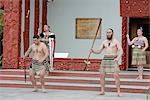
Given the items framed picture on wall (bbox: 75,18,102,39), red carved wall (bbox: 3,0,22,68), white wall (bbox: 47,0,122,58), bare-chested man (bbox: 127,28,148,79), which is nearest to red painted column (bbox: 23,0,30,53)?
red carved wall (bbox: 3,0,22,68)

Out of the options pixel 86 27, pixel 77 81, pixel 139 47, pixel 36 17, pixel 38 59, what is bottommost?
pixel 77 81

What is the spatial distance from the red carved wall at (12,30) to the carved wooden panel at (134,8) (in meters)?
4.04

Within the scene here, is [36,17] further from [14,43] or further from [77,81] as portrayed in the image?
[77,81]

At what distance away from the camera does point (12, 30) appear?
1527cm

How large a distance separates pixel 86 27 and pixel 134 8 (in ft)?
9.26

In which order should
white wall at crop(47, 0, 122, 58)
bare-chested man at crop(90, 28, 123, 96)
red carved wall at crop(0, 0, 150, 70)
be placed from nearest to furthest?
1. bare-chested man at crop(90, 28, 123, 96)
2. red carved wall at crop(0, 0, 150, 70)
3. white wall at crop(47, 0, 122, 58)

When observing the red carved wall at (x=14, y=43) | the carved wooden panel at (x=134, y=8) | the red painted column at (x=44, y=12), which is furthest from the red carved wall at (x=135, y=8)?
the red painted column at (x=44, y=12)

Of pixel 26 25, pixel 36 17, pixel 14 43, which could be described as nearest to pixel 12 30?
pixel 14 43

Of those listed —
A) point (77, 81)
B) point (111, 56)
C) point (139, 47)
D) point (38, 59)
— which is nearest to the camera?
point (111, 56)

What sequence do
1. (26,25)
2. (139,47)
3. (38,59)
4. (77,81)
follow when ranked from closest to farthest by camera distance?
1. (38,59)
2. (139,47)
3. (77,81)
4. (26,25)

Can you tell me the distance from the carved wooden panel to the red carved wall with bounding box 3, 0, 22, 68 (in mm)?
4038

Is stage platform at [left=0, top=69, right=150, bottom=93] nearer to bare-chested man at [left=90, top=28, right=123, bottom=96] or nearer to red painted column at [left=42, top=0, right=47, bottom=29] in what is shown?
bare-chested man at [left=90, top=28, right=123, bottom=96]

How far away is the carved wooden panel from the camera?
14.3 metres

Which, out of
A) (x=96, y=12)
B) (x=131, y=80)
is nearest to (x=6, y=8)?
(x=96, y=12)
